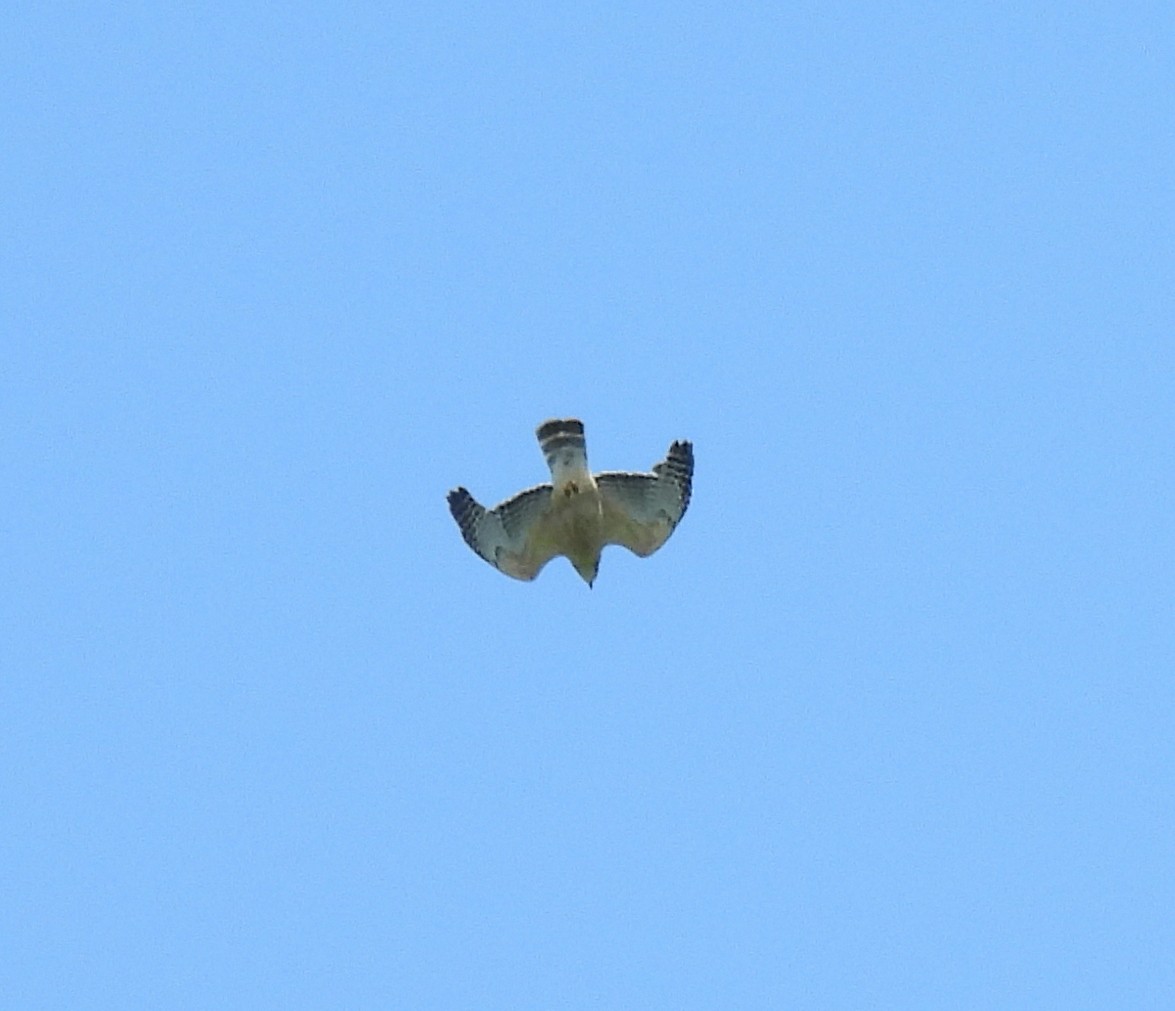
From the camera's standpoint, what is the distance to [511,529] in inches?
1215

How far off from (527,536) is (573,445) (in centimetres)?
99

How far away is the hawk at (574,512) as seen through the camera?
30.6 m

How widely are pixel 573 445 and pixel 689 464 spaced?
1.18 metres

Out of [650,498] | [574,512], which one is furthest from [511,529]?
[650,498]

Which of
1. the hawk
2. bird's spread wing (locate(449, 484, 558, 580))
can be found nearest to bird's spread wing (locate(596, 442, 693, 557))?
the hawk

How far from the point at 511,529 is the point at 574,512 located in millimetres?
656

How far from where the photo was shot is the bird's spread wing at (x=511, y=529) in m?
30.7

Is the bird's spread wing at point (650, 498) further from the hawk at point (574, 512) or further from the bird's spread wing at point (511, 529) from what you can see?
the bird's spread wing at point (511, 529)

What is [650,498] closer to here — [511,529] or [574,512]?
[574,512]

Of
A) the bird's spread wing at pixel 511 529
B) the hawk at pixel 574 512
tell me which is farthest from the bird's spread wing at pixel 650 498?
the bird's spread wing at pixel 511 529

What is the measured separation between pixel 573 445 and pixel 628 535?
110 centimetres

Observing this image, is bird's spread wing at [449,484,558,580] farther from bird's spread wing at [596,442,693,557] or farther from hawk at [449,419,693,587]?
bird's spread wing at [596,442,693,557]

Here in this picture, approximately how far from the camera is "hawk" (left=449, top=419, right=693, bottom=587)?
100ft

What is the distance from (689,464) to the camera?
31.0 m
